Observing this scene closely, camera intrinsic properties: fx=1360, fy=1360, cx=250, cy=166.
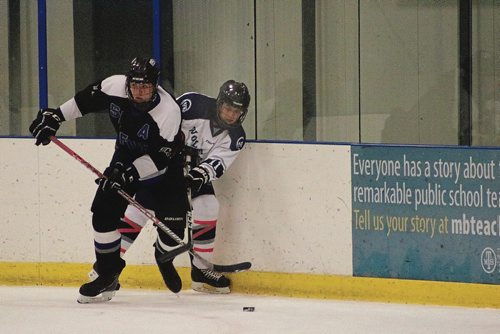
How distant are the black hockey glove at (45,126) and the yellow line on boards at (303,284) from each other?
2.83 ft

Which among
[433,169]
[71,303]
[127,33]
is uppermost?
[127,33]

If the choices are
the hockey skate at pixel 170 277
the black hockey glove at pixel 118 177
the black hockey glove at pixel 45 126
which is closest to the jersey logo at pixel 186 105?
the black hockey glove at pixel 118 177

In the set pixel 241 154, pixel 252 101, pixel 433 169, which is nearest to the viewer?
pixel 433 169

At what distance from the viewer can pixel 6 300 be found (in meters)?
6.31

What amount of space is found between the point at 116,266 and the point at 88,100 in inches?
30.0

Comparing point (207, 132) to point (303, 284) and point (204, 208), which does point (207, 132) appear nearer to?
point (204, 208)

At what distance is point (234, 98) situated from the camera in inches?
246

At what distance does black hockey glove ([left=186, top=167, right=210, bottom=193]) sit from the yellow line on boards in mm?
548

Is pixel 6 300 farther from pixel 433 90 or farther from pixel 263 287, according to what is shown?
pixel 433 90

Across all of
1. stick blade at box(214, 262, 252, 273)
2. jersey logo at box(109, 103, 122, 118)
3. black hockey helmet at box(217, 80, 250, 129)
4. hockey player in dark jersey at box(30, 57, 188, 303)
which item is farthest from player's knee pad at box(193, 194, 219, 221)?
jersey logo at box(109, 103, 122, 118)

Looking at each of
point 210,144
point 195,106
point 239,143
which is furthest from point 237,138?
point 195,106

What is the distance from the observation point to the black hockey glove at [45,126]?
6051 mm

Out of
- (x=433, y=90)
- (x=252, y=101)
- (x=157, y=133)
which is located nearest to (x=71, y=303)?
(x=157, y=133)

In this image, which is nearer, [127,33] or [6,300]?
[6,300]
